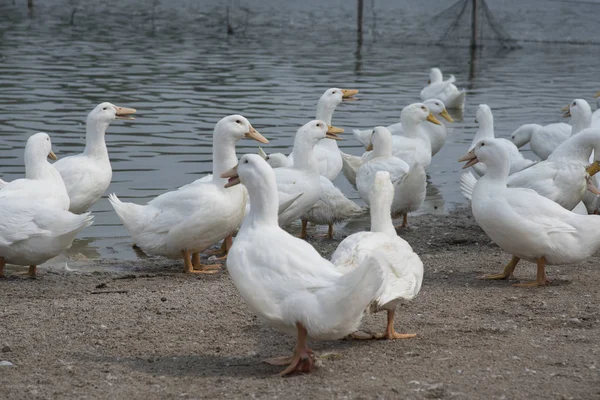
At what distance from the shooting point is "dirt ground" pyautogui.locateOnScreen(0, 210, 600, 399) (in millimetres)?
4809

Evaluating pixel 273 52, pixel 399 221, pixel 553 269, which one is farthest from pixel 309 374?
pixel 273 52

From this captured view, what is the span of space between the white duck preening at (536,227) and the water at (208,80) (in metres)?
3.59

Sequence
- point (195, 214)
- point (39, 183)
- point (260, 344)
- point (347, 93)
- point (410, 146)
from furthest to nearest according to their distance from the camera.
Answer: point (347, 93)
point (410, 146)
point (39, 183)
point (195, 214)
point (260, 344)

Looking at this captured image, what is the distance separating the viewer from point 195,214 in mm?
7941

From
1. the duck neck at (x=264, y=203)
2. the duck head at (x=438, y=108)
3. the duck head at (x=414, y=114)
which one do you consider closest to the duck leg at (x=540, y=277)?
the duck neck at (x=264, y=203)

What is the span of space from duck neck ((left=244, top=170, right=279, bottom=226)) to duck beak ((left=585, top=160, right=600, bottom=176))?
177 inches

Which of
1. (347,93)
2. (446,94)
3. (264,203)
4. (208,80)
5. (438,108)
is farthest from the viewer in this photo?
(208,80)

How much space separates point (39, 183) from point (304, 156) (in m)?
2.63

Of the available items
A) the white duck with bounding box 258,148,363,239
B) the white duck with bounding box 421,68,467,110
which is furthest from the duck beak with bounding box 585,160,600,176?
the white duck with bounding box 421,68,467,110

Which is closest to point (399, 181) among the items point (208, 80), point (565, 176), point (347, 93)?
point (565, 176)

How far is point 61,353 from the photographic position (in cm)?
552

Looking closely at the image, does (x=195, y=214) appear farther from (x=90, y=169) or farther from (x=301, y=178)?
(x=90, y=169)

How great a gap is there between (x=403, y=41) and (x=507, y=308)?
2452 cm

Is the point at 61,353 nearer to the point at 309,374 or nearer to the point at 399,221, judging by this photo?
the point at 309,374
